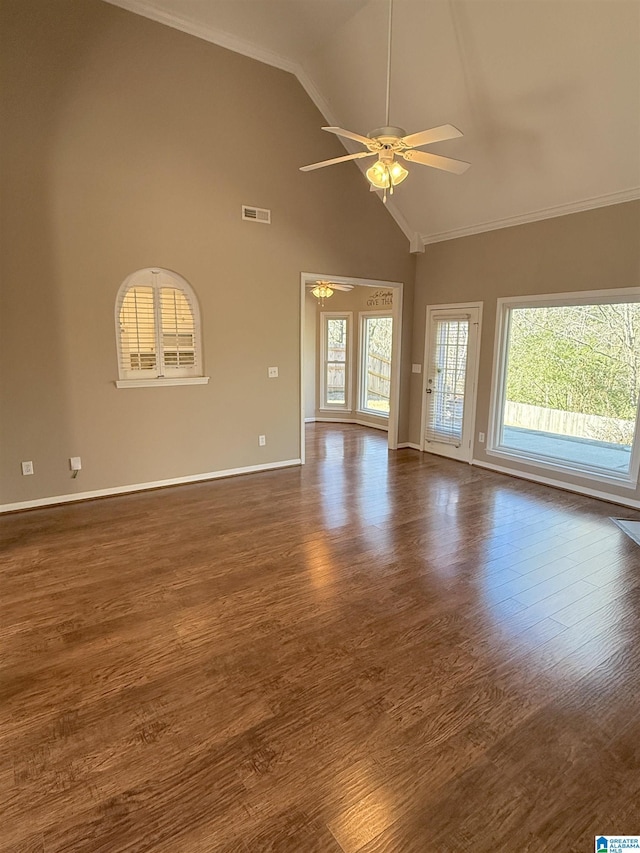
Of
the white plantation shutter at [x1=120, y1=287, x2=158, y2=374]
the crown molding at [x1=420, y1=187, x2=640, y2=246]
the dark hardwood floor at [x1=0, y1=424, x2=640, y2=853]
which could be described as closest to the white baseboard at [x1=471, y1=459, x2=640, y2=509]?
the dark hardwood floor at [x1=0, y1=424, x2=640, y2=853]

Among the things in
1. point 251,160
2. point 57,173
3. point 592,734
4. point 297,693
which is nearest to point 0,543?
point 297,693

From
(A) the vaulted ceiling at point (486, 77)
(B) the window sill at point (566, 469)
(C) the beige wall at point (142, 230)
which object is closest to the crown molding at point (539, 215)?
(A) the vaulted ceiling at point (486, 77)

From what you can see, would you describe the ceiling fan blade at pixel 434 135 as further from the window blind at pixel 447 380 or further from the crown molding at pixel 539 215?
the window blind at pixel 447 380

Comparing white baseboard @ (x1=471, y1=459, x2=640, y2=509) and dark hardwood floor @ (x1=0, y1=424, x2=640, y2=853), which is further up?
white baseboard @ (x1=471, y1=459, x2=640, y2=509)

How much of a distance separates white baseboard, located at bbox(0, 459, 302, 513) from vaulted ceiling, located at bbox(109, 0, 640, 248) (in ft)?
12.0

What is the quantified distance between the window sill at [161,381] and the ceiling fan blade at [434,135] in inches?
126

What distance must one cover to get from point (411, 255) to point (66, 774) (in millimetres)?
6730

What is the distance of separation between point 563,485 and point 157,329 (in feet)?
16.2

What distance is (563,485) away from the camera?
5.18m

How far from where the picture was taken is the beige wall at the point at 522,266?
177 inches

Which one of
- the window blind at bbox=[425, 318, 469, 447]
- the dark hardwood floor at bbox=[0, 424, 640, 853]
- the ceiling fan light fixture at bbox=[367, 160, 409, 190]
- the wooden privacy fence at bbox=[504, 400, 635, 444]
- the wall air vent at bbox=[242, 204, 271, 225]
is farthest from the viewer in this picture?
the window blind at bbox=[425, 318, 469, 447]

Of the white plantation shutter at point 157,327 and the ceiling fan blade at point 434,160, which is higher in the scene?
the ceiling fan blade at point 434,160

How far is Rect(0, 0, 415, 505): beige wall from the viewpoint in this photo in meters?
4.02

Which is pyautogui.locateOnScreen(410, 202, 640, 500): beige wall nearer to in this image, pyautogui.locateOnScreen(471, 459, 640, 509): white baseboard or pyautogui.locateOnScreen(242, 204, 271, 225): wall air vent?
pyautogui.locateOnScreen(471, 459, 640, 509): white baseboard
